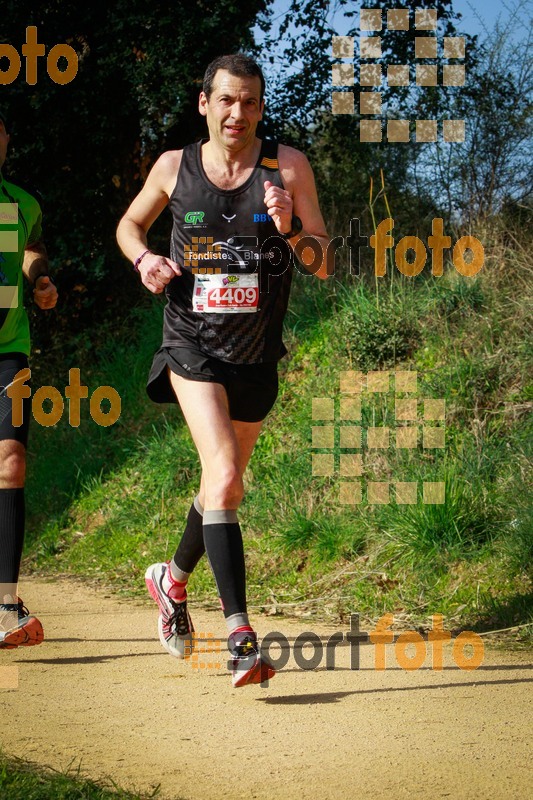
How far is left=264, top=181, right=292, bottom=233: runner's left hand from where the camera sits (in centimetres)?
431

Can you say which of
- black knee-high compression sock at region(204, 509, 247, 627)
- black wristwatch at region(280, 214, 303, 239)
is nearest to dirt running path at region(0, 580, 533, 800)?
black knee-high compression sock at region(204, 509, 247, 627)

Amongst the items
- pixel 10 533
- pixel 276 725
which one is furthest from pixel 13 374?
pixel 276 725

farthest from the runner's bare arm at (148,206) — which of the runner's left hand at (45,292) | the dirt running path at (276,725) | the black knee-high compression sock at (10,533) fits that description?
the dirt running path at (276,725)

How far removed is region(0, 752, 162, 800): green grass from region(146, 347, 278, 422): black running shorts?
1.83 m

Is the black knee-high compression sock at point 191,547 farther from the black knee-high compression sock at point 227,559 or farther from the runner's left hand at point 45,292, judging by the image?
the runner's left hand at point 45,292

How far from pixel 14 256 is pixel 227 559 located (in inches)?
76.5

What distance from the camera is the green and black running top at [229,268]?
4547mm

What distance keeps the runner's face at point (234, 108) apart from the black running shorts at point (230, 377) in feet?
3.04

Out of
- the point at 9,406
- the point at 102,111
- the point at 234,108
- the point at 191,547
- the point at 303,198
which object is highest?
the point at 102,111

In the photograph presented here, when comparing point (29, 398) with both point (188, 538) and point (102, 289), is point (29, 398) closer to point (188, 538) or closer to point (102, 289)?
point (188, 538)

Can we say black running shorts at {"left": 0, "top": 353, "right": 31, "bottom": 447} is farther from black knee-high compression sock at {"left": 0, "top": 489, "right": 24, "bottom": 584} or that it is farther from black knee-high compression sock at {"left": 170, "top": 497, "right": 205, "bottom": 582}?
black knee-high compression sock at {"left": 170, "top": 497, "right": 205, "bottom": 582}

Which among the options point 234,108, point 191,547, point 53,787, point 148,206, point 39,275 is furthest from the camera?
point 39,275

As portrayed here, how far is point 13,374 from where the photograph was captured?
5051 mm

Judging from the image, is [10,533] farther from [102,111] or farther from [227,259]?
[102,111]
